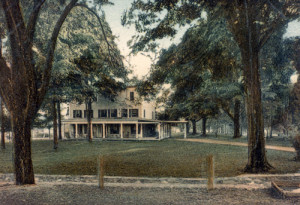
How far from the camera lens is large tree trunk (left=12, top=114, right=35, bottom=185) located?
6562mm

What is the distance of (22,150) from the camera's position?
660 cm

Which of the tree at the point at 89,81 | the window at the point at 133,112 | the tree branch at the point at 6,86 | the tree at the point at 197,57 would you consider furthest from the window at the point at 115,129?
the tree branch at the point at 6,86

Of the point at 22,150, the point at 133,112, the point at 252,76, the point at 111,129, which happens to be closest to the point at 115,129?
the point at 111,129

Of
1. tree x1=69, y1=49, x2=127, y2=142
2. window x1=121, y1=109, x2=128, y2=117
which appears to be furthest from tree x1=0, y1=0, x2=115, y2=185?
window x1=121, y1=109, x2=128, y2=117

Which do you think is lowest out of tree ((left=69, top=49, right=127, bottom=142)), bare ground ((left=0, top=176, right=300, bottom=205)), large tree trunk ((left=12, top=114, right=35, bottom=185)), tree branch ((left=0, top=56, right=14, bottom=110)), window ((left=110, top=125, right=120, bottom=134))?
window ((left=110, top=125, right=120, bottom=134))

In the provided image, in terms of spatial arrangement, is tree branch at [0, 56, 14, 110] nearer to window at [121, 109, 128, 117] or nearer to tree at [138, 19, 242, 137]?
tree at [138, 19, 242, 137]

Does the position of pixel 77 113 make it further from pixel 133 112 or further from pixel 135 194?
pixel 135 194

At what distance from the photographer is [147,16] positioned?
10344 millimetres

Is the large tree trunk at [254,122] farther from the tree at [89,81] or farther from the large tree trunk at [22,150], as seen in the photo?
the tree at [89,81]

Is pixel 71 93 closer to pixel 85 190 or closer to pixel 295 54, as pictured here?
pixel 85 190

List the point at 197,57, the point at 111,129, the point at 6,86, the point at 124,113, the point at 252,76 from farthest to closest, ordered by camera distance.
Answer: the point at 111,129, the point at 124,113, the point at 197,57, the point at 252,76, the point at 6,86

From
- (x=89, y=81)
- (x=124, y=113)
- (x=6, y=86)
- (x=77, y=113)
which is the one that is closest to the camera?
(x=6, y=86)

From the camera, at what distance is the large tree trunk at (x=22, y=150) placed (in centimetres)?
656

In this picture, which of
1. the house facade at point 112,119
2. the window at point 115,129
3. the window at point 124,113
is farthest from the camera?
the window at point 115,129
